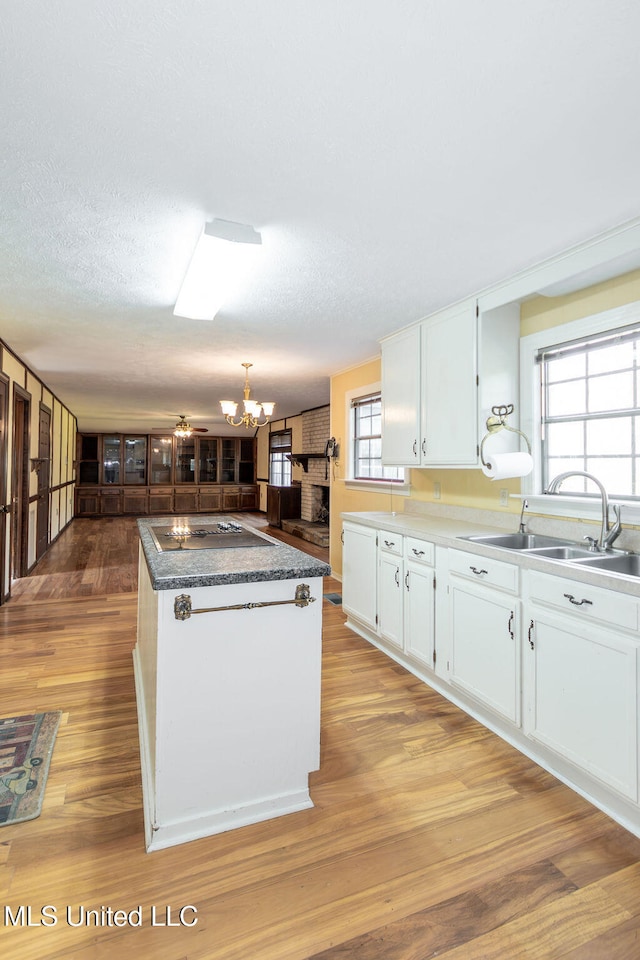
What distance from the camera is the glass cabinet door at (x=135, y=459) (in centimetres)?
1259

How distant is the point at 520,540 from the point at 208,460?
11.2 meters

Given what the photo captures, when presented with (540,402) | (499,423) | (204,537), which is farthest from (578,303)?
(204,537)

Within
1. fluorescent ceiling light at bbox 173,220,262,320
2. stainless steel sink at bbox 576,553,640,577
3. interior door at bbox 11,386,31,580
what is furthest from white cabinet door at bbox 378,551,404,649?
interior door at bbox 11,386,31,580

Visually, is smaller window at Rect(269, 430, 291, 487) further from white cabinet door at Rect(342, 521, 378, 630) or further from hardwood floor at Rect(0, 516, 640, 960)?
hardwood floor at Rect(0, 516, 640, 960)

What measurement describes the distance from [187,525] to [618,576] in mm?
2296

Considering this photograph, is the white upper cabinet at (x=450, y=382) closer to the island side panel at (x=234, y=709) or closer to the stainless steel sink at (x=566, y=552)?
the stainless steel sink at (x=566, y=552)

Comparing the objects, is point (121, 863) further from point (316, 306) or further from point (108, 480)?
point (108, 480)

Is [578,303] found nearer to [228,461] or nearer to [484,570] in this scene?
[484,570]

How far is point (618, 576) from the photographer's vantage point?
1.81 meters

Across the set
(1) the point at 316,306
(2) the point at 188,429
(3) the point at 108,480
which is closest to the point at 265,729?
(1) the point at 316,306

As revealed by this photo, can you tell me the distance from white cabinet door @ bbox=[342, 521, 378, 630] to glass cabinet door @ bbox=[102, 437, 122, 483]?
33.0ft

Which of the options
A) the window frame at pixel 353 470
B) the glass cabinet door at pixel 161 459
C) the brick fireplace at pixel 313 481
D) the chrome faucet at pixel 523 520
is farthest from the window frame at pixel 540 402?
the glass cabinet door at pixel 161 459

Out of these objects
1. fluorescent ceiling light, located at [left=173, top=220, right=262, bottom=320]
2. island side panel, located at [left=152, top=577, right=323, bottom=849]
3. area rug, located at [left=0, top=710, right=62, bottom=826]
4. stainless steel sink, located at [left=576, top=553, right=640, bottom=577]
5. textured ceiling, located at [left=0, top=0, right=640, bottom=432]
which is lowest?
area rug, located at [left=0, top=710, right=62, bottom=826]

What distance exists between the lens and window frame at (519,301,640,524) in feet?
7.82
